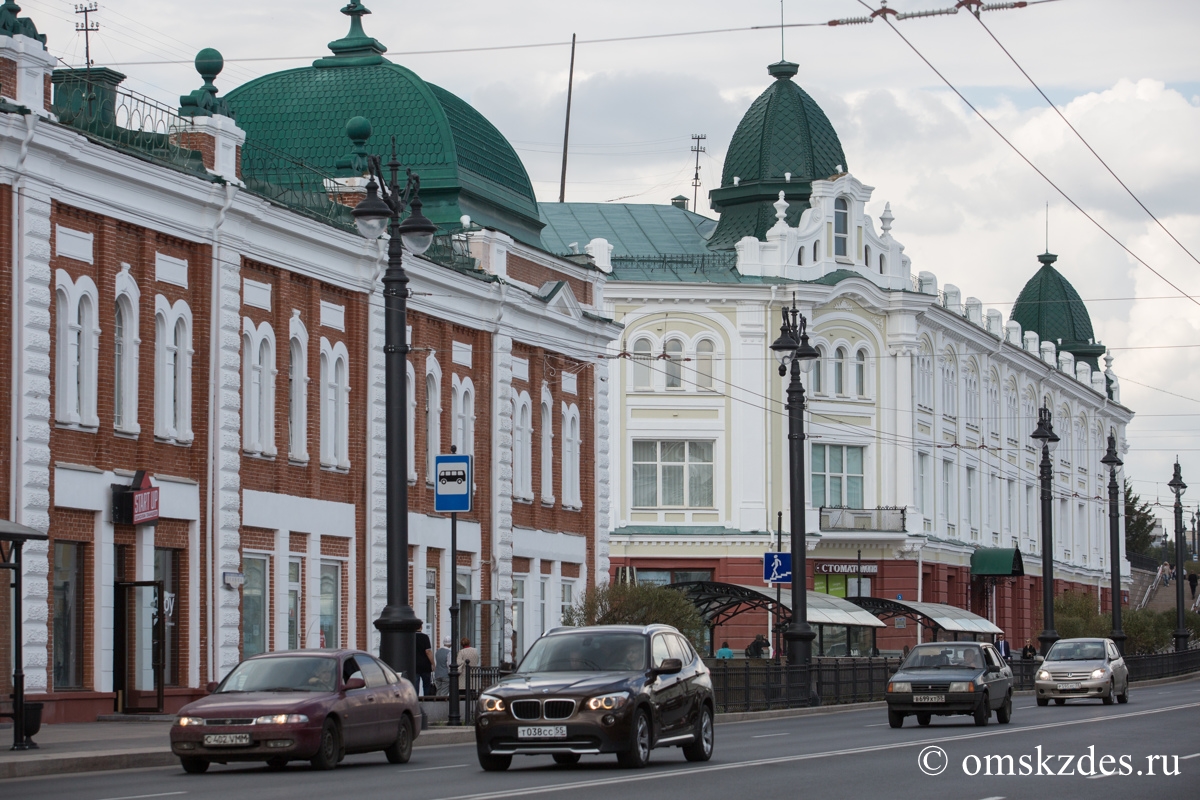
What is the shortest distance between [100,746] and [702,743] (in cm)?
719

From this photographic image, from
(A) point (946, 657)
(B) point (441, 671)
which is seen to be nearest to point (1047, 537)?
(B) point (441, 671)

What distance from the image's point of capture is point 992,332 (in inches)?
3344

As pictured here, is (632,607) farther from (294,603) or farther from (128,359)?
(128,359)

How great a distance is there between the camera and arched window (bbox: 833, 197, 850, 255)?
238ft

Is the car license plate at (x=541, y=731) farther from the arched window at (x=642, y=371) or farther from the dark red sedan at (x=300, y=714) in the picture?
the arched window at (x=642, y=371)

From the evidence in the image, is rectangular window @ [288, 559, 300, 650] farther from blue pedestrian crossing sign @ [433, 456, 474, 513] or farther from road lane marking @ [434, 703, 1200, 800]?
road lane marking @ [434, 703, 1200, 800]

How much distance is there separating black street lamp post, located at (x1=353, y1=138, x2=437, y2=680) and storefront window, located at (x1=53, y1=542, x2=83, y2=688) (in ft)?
21.6

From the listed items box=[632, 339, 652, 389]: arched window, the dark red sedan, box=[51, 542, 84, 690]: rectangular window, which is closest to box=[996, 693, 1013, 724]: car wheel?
the dark red sedan

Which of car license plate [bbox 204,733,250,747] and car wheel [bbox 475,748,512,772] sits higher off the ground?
car license plate [bbox 204,733,250,747]

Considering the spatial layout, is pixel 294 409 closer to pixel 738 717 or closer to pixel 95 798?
pixel 738 717

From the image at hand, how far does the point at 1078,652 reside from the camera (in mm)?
42844

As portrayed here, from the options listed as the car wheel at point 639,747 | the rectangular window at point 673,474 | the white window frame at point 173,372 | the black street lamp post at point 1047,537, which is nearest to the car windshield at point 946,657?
the white window frame at point 173,372

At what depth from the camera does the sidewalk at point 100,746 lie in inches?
861

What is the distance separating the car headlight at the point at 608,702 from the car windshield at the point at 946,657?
13157 mm
